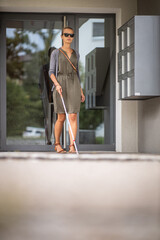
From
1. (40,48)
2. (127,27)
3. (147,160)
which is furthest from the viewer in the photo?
(40,48)

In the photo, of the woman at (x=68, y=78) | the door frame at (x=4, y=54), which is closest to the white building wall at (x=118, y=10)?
the door frame at (x=4, y=54)

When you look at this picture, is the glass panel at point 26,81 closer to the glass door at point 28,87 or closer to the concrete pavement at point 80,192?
the glass door at point 28,87

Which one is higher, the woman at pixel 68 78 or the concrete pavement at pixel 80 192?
the woman at pixel 68 78

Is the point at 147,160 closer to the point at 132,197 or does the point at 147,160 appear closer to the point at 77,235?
the point at 132,197

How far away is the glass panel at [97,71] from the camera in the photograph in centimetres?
579

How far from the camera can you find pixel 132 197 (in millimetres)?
833

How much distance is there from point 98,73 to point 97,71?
3 centimetres

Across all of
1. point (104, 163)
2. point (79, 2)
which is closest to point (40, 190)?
point (104, 163)

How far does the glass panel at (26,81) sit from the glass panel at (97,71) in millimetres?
2594

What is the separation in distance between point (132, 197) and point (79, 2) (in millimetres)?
5081

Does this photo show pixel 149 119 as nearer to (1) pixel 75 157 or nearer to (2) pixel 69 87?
(2) pixel 69 87

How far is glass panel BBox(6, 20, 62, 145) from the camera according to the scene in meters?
9.18

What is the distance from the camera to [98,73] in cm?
592

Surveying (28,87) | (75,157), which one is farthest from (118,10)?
(28,87)
